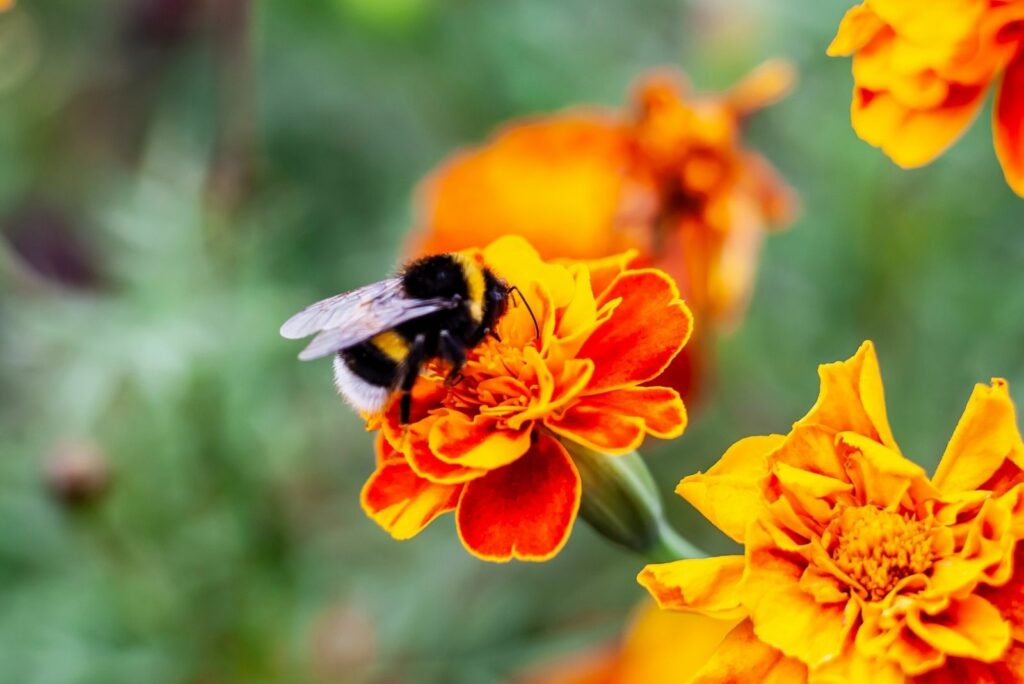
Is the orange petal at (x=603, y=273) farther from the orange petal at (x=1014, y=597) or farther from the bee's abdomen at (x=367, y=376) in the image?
the orange petal at (x=1014, y=597)

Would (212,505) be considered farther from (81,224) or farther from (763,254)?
(763,254)

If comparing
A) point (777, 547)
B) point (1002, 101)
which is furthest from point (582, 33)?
point (777, 547)

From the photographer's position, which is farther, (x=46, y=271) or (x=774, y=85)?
(x=46, y=271)

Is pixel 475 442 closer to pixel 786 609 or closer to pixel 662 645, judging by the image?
pixel 786 609

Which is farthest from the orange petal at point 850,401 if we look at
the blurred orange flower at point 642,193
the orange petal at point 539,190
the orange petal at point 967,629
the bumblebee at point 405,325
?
the orange petal at point 539,190

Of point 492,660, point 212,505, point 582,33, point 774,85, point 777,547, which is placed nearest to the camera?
point 777,547
